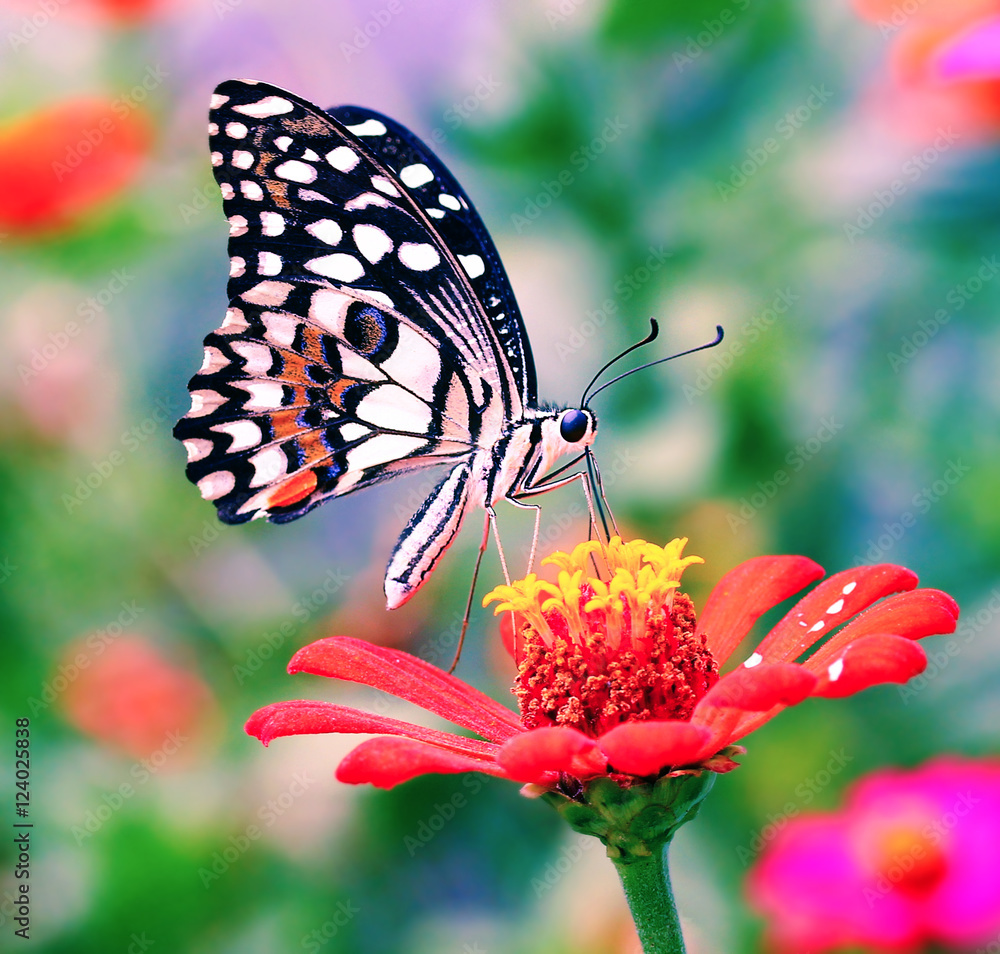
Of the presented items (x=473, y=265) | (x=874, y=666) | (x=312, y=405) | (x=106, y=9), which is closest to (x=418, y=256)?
(x=473, y=265)

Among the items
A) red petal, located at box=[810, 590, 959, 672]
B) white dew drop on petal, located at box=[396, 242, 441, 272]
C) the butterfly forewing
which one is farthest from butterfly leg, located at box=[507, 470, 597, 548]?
red petal, located at box=[810, 590, 959, 672]

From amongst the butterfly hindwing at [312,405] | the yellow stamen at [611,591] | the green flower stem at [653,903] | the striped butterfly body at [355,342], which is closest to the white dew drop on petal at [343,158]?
the striped butterfly body at [355,342]

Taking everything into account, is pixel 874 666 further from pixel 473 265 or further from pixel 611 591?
pixel 473 265

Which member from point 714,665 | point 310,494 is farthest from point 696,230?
point 714,665

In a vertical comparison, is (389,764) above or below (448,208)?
below

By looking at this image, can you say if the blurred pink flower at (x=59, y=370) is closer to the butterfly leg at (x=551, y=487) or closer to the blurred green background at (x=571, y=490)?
the blurred green background at (x=571, y=490)

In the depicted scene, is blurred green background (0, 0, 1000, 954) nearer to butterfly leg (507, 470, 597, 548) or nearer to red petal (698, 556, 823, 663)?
butterfly leg (507, 470, 597, 548)
